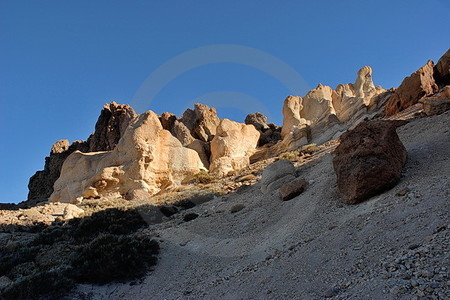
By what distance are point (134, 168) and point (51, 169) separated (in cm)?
2379

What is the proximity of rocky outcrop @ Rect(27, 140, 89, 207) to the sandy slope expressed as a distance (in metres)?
33.8

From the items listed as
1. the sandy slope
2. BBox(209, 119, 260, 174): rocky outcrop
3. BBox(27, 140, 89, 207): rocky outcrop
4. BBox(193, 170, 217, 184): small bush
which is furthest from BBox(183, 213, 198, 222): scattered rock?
BBox(27, 140, 89, 207): rocky outcrop

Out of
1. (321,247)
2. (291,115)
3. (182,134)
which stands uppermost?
(182,134)

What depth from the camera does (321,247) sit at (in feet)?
22.7

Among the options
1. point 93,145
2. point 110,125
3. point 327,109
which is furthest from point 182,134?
point 93,145

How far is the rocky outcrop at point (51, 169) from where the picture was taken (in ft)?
137

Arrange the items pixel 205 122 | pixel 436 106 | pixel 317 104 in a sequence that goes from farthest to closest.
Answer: pixel 317 104 → pixel 205 122 → pixel 436 106

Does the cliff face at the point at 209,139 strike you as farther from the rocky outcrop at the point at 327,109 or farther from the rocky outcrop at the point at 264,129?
the rocky outcrop at the point at 264,129

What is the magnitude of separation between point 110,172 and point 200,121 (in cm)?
1298

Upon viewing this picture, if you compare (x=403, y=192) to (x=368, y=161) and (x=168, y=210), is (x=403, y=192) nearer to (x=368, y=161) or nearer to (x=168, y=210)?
(x=368, y=161)

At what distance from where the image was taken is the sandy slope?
490cm

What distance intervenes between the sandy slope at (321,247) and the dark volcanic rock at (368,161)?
314 millimetres

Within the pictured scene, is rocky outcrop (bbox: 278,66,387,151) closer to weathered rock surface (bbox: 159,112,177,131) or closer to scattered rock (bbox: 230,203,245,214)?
weathered rock surface (bbox: 159,112,177,131)

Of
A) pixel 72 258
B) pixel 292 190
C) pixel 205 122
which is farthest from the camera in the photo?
pixel 205 122
